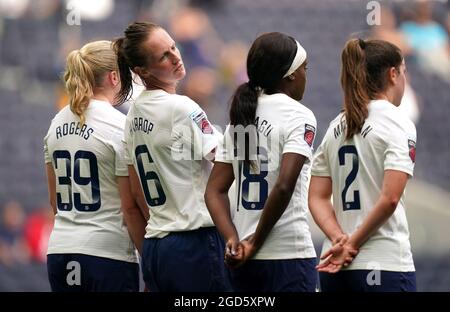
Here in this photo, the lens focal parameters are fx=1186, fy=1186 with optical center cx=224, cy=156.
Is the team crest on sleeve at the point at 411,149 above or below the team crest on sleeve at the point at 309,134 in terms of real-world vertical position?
below

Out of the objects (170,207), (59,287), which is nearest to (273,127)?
(170,207)

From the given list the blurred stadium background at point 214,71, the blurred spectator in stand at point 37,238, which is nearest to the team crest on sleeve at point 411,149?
the blurred stadium background at point 214,71

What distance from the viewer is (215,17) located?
14195mm

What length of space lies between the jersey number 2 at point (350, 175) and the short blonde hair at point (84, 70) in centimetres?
121

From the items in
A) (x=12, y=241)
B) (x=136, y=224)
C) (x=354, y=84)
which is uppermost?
(x=354, y=84)

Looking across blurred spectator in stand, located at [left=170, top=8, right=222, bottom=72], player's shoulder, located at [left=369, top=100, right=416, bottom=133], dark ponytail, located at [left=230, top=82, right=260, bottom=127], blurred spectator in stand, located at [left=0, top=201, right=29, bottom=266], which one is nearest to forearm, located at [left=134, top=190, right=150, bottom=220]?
dark ponytail, located at [left=230, top=82, right=260, bottom=127]

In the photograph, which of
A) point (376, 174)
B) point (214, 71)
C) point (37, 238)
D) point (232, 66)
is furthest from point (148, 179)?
point (232, 66)

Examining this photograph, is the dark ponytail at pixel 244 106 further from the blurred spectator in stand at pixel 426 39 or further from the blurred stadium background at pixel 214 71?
the blurred spectator in stand at pixel 426 39

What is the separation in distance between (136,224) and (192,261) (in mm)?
399

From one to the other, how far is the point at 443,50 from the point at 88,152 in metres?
8.69

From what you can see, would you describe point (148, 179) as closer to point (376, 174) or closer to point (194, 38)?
point (376, 174)

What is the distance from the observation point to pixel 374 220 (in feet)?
16.0

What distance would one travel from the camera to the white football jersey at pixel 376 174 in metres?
4.91
